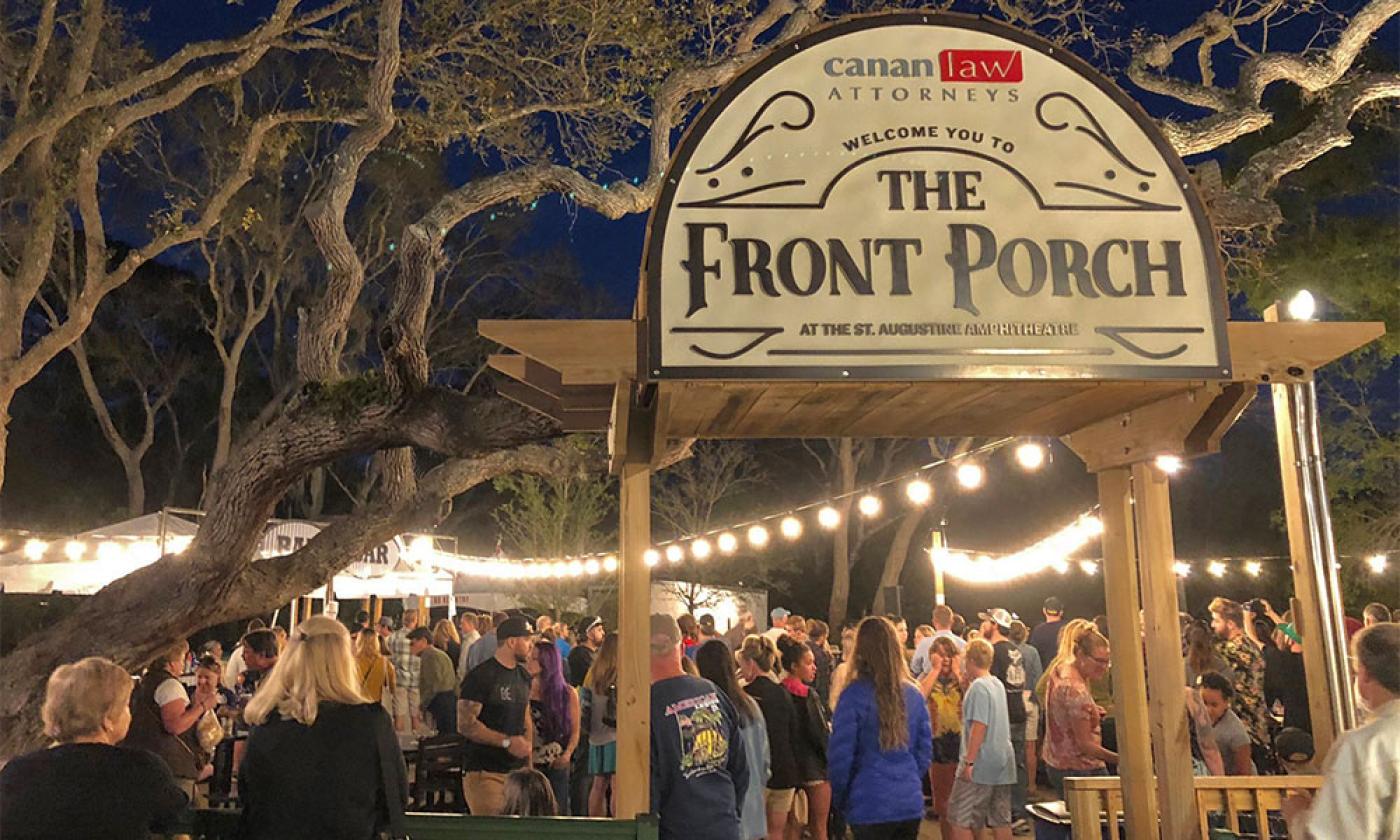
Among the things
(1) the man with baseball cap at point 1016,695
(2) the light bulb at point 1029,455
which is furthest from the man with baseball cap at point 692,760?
(2) the light bulb at point 1029,455

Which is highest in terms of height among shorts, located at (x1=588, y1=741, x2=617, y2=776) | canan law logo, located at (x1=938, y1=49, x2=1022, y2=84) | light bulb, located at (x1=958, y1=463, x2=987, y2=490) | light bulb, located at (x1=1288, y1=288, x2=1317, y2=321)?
canan law logo, located at (x1=938, y1=49, x2=1022, y2=84)

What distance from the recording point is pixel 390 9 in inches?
350

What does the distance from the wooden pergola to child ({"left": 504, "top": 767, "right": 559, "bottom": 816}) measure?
796mm

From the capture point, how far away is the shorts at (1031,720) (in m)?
8.88

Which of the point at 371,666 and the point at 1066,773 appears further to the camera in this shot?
the point at 371,666

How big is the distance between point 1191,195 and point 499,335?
2.46 meters

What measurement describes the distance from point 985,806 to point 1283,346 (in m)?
3.81

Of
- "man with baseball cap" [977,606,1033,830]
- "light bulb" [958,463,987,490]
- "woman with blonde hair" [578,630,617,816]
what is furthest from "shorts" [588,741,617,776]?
"light bulb" [958,463,987,490]

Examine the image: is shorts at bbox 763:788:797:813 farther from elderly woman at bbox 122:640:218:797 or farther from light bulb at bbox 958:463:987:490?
light bulb at bbox 958:463:987:490

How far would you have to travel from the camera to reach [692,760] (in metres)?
4.38

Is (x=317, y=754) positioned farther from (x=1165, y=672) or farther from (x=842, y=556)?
(x=842, y=556)

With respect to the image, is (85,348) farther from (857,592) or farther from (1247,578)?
(1247,578)

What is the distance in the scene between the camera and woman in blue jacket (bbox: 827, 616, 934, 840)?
475 centimetres

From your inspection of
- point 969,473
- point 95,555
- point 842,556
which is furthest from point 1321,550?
point 842,556
